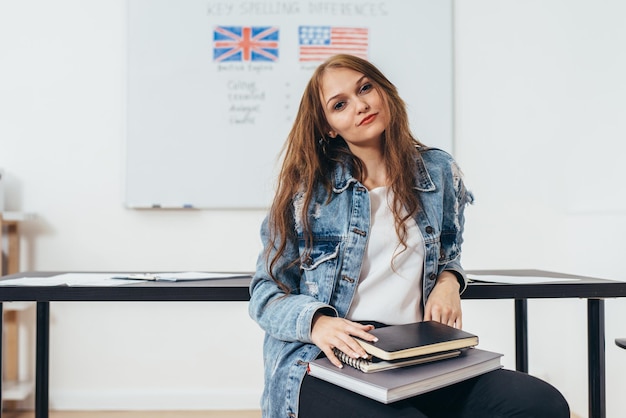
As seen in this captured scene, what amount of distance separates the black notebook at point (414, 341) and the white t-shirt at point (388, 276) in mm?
107

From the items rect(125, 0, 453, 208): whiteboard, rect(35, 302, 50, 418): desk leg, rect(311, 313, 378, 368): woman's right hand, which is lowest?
rect(35, 302, 50, 418): desk leg

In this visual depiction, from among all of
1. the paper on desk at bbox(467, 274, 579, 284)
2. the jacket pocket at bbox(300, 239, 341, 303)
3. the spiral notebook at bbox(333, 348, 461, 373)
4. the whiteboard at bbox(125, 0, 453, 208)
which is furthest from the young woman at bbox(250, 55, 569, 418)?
the whiteboard at bbox(125, 0, 453, 208)

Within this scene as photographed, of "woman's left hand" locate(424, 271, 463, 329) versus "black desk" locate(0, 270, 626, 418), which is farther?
"black desk" locate(0, 270, 626, 418)

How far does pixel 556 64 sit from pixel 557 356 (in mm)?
1212

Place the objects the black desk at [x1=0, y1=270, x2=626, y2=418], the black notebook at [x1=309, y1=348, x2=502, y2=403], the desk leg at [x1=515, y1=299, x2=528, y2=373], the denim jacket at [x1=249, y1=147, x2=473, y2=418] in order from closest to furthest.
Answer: the black notebook at [x1=309, y1=348, x2=502, y2=403] → the denim jacket at [x1=249, y1=147, x2=473, y2=418] → the black desk at [x1=0, y1=270, x2=626, y2=418] → the desk leg at [x1=515, y1=299, x2=528, y2=373]

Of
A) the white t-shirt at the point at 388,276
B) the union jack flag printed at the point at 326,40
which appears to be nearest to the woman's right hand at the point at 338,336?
the white t-shirt at the point at 388,276

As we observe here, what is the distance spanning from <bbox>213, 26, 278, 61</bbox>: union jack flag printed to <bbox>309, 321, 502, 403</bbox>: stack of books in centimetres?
162

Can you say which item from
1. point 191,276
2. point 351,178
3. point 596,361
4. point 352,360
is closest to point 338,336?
point 352,360

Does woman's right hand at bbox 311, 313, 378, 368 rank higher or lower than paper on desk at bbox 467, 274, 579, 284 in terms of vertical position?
lower

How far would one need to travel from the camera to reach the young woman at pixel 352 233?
1.02 metres

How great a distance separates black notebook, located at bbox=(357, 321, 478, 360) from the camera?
0.81 metres

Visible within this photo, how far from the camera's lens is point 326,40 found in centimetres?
228

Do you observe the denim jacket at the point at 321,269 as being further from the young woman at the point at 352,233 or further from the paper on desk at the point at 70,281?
the paper on desk at the point at 70,281

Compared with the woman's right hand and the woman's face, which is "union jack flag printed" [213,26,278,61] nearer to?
the woman's face
